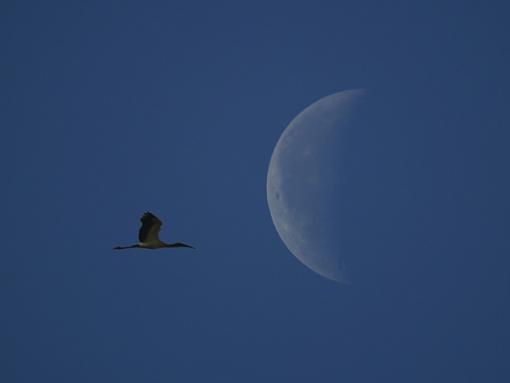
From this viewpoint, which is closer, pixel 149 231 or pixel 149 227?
pixel 149 227

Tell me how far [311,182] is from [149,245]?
2112 cm

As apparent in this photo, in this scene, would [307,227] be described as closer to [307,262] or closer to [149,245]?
[307,262]

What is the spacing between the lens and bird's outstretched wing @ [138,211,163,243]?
35781mm

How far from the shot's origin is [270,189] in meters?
Result: 61.2

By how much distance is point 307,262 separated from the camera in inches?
2293

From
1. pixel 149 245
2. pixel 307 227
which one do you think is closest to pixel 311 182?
pixel 307 227

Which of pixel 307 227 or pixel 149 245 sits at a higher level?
pixel 307 227

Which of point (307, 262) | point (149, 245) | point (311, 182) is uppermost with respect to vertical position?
point (311, 182)

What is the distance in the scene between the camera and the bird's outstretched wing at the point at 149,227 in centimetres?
3578

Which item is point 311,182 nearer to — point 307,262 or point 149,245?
point 307,262

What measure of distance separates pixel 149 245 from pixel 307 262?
20865 mm

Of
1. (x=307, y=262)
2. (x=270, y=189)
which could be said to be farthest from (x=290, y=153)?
(x=307, y=262)

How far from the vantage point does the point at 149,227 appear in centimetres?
3681

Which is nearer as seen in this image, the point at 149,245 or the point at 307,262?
the point at 149,245
